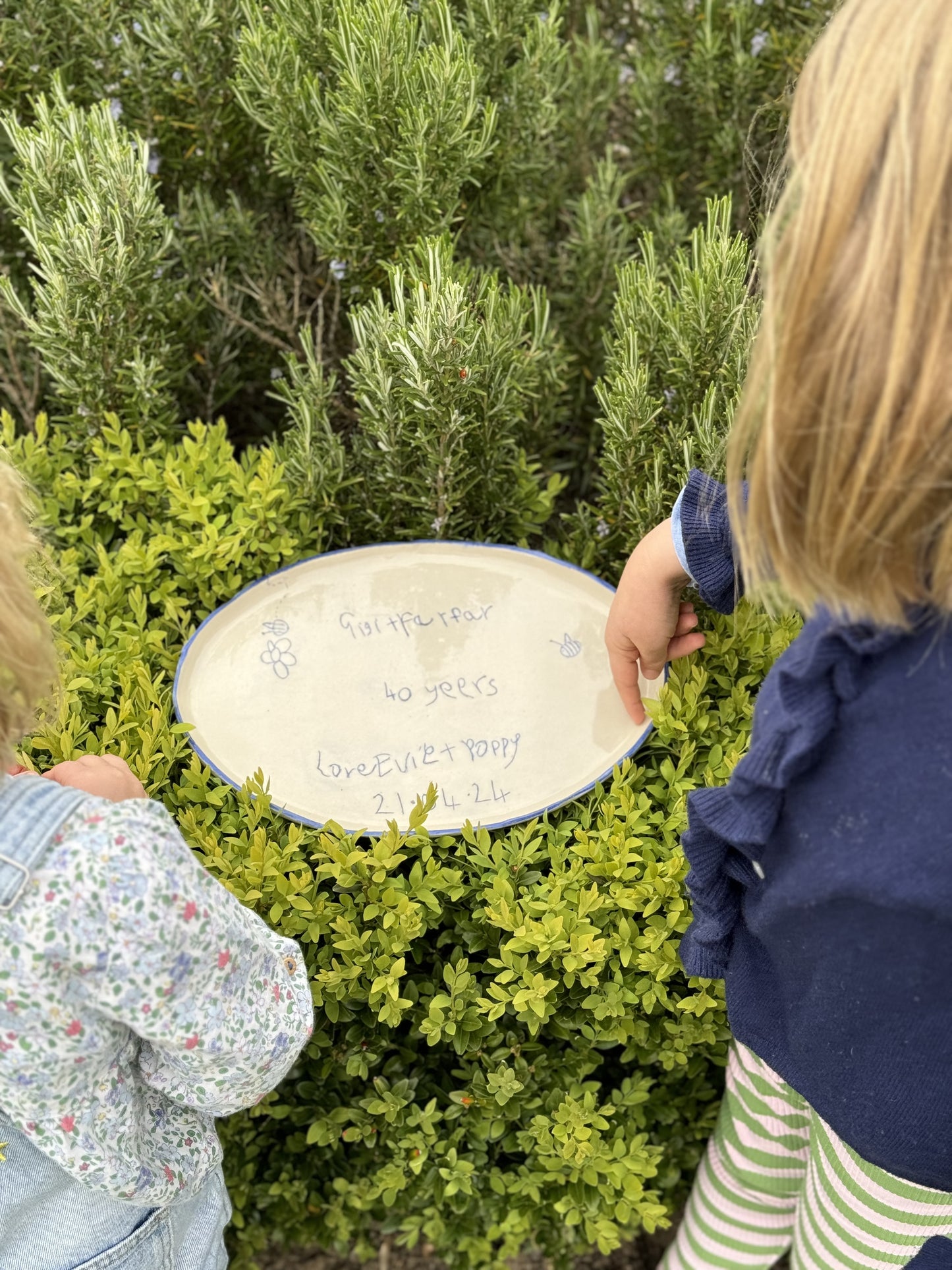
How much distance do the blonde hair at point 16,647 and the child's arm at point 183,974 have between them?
0.44ft

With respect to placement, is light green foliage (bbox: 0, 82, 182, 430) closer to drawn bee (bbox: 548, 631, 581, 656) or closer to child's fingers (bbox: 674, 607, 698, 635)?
drawn bee (bbox: 548, 631, 581, 656)

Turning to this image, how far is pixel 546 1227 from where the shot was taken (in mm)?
2213

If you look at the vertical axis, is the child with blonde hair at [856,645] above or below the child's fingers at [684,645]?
above

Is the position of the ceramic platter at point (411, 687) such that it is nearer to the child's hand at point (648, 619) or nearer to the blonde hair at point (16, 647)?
the child's hand at point (648, 619)

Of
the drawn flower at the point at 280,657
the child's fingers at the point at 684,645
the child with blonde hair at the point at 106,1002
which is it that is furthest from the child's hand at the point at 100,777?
the child's fingers at the point at 684,645

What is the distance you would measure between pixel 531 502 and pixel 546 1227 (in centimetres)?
147

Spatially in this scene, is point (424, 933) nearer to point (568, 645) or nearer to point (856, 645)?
point (568, 645)

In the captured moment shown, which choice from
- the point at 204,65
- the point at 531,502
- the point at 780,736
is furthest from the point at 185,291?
the point at 780,736

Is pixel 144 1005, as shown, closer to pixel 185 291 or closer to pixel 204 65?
pixel 185 291

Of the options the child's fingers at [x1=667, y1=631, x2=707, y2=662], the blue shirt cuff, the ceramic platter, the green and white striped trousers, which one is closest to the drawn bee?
the ceramic platter

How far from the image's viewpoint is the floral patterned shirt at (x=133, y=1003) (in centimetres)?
112

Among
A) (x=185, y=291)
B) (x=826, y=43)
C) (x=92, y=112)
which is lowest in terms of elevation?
(x=185, y=291)

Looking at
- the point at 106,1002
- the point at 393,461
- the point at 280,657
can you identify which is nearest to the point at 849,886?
the point at 106,1002

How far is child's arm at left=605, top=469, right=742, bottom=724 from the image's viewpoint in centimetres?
159
